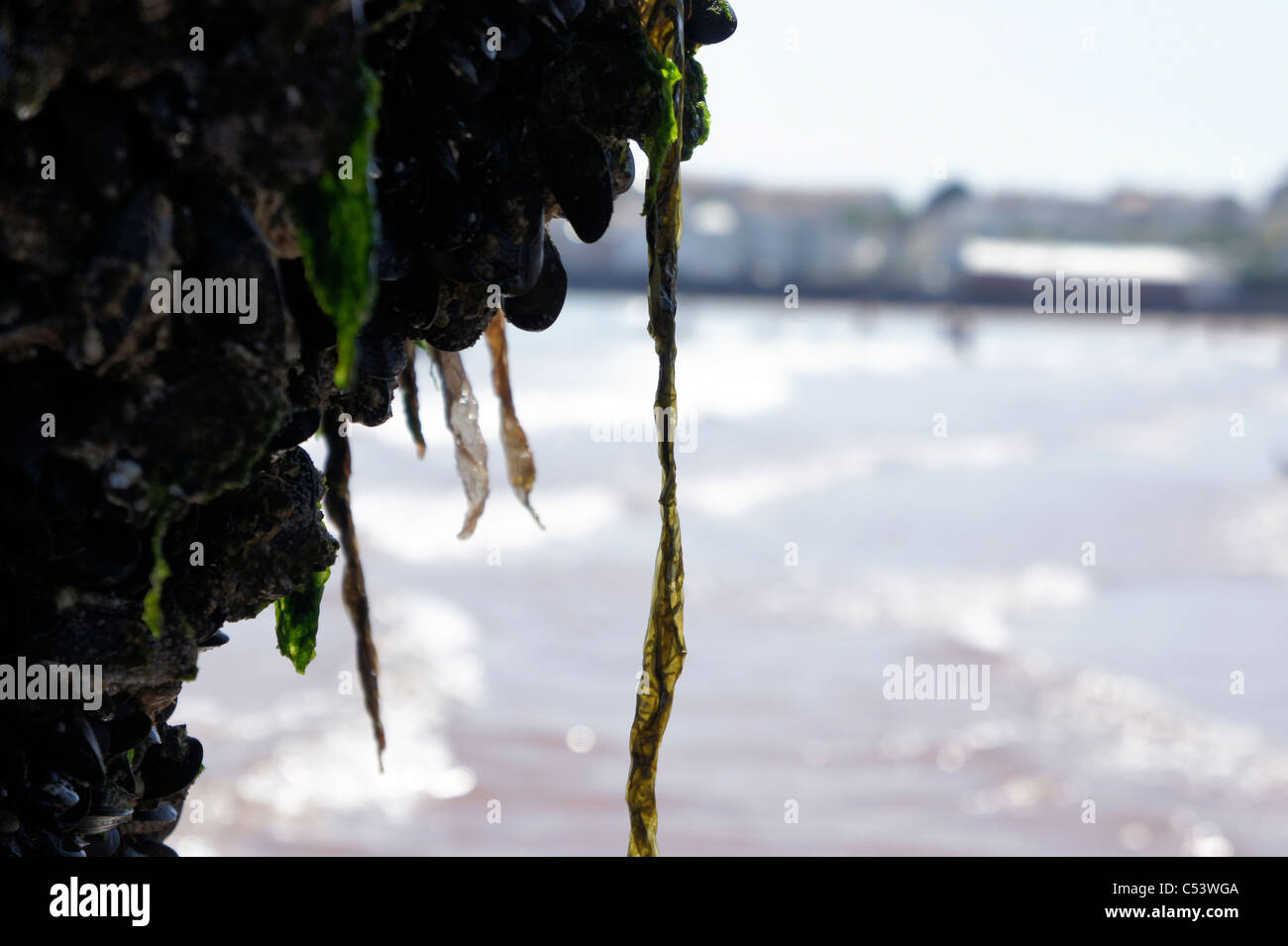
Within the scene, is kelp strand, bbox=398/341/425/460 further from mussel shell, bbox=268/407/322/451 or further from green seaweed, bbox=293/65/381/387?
green seaweed, bbox=293/65/381/387

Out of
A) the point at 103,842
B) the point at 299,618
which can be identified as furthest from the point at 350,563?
the point at 103,842

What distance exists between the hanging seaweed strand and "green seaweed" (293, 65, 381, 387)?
0.38m

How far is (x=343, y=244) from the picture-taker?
3.24 ft

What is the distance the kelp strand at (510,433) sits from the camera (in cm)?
178

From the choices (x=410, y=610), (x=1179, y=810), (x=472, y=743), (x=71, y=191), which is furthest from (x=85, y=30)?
(x=410, y=610)

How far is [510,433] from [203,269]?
0.86 m

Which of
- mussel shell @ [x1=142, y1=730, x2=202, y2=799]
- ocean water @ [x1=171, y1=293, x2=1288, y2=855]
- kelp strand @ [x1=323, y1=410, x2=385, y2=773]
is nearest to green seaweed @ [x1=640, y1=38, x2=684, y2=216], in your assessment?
kelp strand @ [x1=323, y1=410, x2=385, y2=773]

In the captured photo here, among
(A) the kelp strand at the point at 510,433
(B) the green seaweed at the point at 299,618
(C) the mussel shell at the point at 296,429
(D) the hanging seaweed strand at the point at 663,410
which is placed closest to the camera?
(C) the mussel shell at the point at 296,429

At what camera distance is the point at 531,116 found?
1.20 m

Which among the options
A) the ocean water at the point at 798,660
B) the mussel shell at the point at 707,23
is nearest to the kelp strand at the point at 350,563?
the mussel shell at the point at 707,23

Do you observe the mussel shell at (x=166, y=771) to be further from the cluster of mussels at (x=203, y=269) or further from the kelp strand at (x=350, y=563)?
the kelp strand at (x=350, y=563)

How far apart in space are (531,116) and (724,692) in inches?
181

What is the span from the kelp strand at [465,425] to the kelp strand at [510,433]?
0.17ft

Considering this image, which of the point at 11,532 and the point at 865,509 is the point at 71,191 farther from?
the point at 865,509
